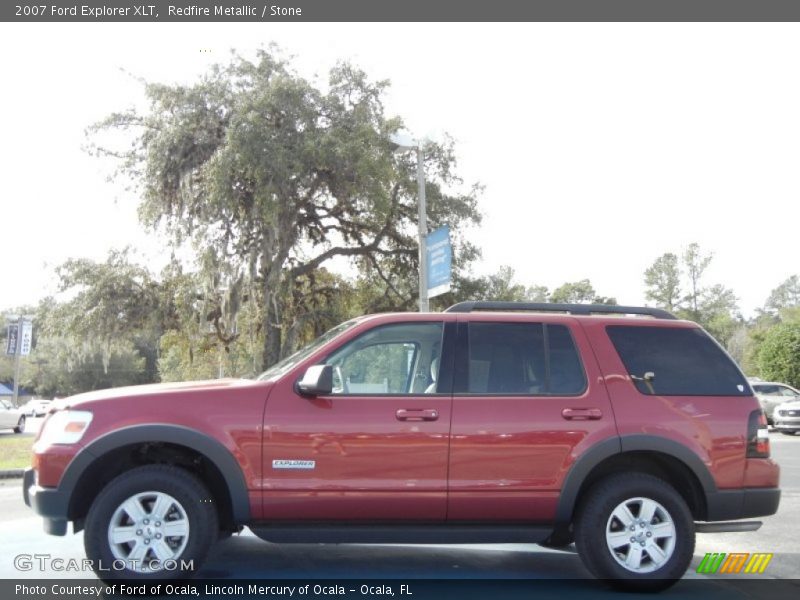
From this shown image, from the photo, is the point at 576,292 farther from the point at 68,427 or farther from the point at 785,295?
the point at 68,427

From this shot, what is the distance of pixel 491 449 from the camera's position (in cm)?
536

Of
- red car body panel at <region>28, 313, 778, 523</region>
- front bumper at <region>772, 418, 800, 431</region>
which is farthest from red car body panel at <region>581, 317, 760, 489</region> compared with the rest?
front bumper at <region>772, 418, 800, 431</region>

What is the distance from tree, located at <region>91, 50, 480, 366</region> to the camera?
19969 millimetres

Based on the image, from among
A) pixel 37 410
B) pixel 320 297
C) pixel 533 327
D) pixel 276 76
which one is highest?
pixel 276 76

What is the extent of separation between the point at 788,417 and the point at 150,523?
895 inches

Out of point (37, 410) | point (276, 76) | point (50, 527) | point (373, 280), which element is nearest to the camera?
point (50, 527)

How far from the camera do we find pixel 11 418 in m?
28.6

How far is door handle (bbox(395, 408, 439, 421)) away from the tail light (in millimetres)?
2287

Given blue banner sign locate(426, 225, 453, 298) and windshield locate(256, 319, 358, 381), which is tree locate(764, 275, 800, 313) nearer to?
blue banner sign locate(426, 225, 453, 298)

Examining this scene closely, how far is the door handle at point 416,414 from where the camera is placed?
5.34 m

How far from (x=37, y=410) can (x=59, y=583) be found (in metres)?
54.0

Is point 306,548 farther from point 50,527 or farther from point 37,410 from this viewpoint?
point 37,410

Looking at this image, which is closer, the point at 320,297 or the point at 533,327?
the point at 533,327

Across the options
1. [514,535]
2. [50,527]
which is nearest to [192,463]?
[50,527]
